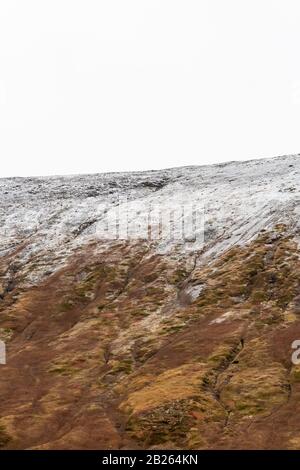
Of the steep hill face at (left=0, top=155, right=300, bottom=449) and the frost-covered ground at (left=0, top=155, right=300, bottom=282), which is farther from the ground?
the frost-covered ground at (left=0, top=155, right=300, bottom=282)

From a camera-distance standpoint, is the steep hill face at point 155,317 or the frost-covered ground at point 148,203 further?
the frost-covered ground at point 148,203

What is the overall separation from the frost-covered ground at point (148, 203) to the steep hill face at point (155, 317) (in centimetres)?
58

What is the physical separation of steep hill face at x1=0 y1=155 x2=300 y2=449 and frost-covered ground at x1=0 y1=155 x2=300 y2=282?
58 cm

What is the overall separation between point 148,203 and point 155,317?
58.7 metres

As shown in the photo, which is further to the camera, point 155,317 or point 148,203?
point 148,203

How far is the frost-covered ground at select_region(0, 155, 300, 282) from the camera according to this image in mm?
133625

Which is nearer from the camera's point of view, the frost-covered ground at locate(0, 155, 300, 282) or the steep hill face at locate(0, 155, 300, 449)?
the steep hill face at locate(0, 155, 300, 449)

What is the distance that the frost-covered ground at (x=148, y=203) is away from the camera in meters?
134

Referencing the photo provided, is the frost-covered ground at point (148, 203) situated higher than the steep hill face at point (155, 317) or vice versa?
the frost-covered ground at point (148, 203)

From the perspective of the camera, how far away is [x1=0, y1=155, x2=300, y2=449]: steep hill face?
69.0 metres

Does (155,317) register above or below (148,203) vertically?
below

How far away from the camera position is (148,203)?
159 metres
